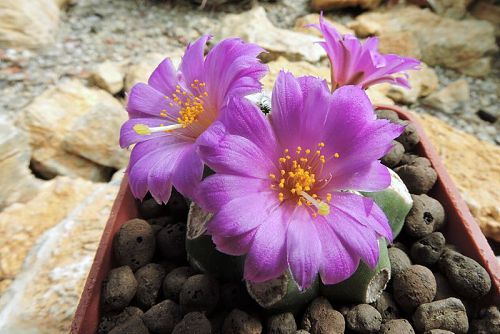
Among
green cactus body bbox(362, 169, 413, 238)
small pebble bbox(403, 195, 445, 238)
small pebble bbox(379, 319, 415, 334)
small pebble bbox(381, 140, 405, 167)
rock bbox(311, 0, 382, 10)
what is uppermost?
green cactus body bbox(362, 169, 413, 238)

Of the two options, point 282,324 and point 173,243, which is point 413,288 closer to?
point 282,324

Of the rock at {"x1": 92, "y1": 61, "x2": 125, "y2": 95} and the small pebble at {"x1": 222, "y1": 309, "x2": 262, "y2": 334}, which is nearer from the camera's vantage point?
the small pebble at {"x1": 222, "y1": 309, "x2": 262, "y2": 334}

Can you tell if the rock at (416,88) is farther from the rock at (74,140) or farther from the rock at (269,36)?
the rock at (74,140)

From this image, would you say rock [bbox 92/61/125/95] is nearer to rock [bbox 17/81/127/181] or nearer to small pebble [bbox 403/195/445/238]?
rock [bbox 17/81/127/181]

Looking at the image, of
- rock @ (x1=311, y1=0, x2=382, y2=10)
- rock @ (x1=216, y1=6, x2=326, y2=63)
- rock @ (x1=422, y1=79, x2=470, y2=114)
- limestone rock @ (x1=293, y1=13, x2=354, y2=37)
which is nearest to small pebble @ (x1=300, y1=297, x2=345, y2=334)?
rock @ (x1=216, y1=6, x2=326, y2=63)

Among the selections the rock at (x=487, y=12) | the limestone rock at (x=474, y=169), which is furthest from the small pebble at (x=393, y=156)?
the rock at (x=487, y=12)

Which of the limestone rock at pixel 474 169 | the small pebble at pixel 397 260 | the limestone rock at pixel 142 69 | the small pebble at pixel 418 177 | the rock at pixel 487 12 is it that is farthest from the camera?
the rock at pixel 487 12

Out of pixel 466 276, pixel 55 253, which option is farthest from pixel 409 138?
pixel 55 253

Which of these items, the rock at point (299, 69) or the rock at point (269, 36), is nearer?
the rock at point (299, 69)
